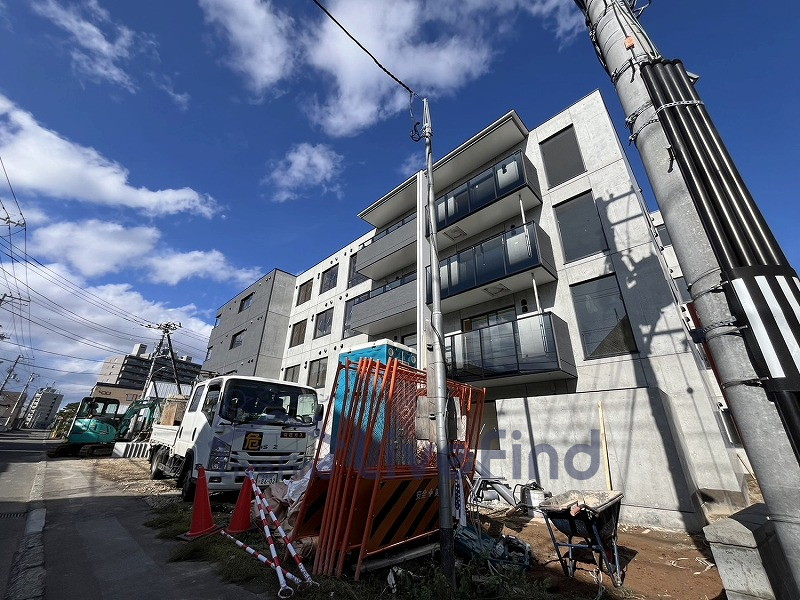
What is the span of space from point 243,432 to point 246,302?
24515 mm

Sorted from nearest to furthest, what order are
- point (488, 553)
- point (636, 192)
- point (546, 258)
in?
point (488, 553) < point (636, 192) < point (546, 258)

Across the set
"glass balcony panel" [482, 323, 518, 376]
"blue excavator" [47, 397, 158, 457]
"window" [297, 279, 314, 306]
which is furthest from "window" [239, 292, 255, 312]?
"glass balcony panel" [482, 323, 518, 376]

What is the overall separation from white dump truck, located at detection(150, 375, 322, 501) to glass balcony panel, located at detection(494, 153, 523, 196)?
10485 millimetres

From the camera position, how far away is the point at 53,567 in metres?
4.13

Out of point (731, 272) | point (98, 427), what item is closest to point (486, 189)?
point (731, 272)

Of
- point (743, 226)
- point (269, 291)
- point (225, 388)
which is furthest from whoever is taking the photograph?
point (269, 291)

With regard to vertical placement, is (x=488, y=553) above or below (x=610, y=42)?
below

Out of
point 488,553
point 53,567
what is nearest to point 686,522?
point 488,553

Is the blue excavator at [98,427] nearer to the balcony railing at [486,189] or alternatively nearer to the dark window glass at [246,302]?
the dark window glass at [246,302]

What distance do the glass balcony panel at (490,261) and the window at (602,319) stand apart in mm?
2653

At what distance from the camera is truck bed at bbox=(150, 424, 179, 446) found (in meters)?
9.76

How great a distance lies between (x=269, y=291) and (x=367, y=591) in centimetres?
2474

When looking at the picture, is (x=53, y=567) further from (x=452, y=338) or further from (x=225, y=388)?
(x=452, y=338)

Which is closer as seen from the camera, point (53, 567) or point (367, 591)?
point (367, 591)
